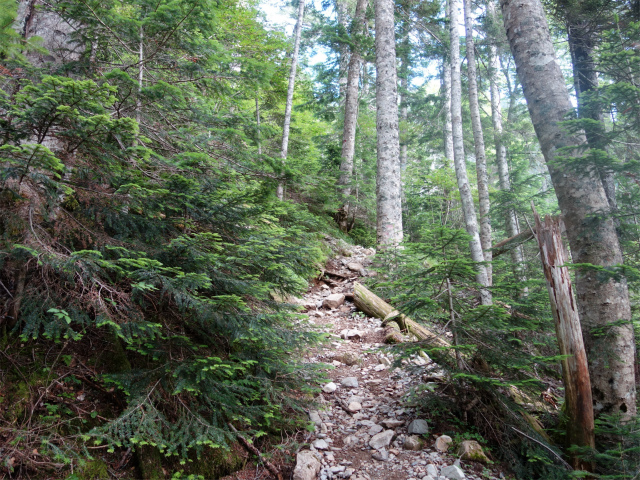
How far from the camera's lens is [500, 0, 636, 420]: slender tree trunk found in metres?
3.87

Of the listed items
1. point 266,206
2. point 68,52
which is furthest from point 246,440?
point 68,52

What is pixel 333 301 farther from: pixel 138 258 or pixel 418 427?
pixel 138 258

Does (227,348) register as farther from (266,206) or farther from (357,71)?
(357,71)

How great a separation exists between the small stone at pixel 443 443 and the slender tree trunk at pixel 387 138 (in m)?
5.31

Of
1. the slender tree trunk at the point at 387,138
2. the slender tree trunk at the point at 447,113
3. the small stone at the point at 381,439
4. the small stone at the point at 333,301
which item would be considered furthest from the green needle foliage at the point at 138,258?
the slender tree trunk at the point at 447,113

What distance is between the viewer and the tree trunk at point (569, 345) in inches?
140

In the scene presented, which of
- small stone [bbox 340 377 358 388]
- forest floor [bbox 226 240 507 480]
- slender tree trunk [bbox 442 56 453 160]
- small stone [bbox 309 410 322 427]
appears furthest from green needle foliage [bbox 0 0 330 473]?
slender tree trunk [bbox 442 56 453 160]

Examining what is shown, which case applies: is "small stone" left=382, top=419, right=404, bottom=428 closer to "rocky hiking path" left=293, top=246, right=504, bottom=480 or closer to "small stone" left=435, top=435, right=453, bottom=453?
"rocky hiking path" left=293, top=246, right=504, bottom=480

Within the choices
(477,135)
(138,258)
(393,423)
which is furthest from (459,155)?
(138,258)

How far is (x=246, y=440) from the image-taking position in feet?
10.4

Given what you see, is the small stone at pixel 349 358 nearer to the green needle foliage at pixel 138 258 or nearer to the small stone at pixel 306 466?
the green needle foliage at pixel 138 258

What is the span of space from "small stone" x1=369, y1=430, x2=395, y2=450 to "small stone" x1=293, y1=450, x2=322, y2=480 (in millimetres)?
679

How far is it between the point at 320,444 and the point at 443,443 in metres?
1.34

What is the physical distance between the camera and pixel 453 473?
3174mm
